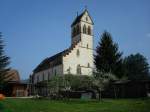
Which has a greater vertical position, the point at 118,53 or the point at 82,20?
the point at 82,20

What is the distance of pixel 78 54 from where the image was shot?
223 ft

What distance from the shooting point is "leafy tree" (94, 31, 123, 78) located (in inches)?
2191

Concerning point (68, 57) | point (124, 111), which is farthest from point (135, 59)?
point (124, 111)

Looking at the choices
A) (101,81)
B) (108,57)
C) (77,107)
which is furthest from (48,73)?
(77,107)

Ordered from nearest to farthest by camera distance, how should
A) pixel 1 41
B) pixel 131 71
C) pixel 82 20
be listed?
pixel 1 41
pixel 82 20
pixel 131 71

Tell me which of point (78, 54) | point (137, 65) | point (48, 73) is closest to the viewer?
point (78, 54)

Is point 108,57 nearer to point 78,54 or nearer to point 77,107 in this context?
point 78,54

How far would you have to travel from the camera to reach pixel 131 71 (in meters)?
82.6

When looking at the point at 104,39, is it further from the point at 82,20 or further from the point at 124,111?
the point at 124,111

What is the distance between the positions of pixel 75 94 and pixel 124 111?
36342mm

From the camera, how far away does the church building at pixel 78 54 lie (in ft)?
217

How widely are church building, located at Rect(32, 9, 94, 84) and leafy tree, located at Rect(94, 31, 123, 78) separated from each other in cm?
573

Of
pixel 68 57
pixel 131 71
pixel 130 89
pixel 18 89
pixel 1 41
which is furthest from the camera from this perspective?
pixel 131 71

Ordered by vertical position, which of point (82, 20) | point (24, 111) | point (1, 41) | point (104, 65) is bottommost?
point (24, 111)
